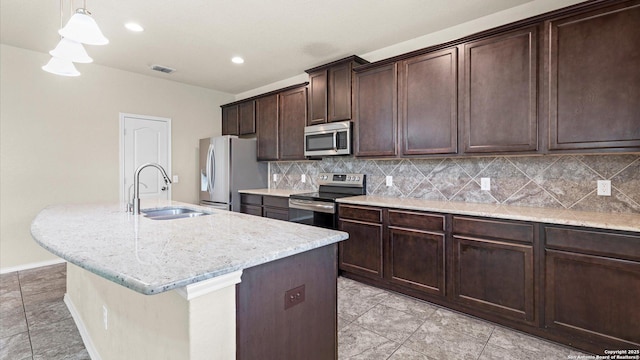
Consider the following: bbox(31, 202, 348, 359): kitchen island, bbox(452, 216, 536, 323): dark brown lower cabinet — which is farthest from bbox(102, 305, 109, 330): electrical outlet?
bbox(452, 216, 536, 323): dark brown lower cabinet

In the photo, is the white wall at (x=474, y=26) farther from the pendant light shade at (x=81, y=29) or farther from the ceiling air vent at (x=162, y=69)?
the pendant light shade at (x=81, y=29)

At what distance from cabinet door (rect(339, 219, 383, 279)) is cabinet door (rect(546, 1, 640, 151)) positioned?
1622 millimetres

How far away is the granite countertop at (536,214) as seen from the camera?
1863 millimetres

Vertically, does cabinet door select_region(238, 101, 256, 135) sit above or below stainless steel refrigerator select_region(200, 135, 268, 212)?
above

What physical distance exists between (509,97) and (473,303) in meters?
1.66

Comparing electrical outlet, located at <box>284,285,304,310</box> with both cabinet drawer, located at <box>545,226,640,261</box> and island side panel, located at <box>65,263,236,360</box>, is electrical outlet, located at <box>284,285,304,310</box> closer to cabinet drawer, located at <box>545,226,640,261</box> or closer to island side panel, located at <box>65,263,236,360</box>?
island side panel, located at <box>65,263,236,360</box>

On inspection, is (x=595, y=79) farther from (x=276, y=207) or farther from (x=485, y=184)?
(x=276, y=207)

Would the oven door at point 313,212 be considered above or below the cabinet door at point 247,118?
below

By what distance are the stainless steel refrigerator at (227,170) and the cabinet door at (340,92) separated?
1.66 meters

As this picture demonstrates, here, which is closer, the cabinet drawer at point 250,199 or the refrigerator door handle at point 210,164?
the cabinet drawer at point 250,199

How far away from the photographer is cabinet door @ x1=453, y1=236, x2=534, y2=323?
2160 millimetres

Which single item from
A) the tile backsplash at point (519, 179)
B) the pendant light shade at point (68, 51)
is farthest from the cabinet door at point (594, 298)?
the pendant light shade at point (68, 51)

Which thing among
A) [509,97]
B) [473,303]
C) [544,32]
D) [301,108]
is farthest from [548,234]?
[301,108]

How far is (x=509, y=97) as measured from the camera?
7.83 feet
